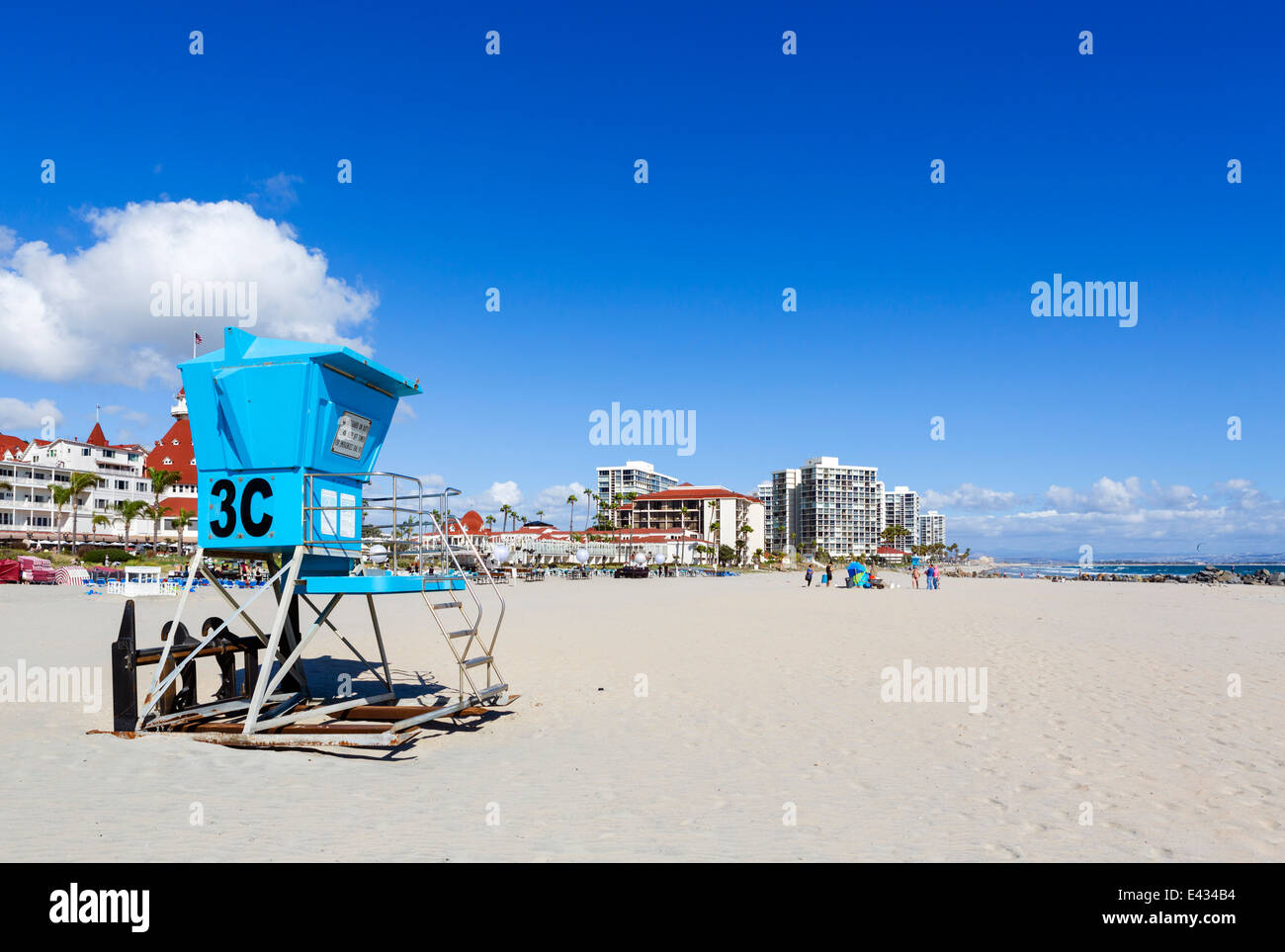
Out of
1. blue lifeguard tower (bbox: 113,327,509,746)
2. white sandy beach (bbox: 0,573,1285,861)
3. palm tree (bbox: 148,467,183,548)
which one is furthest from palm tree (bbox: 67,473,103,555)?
blue lifeguard tower (bbox: 113,327,509,746)

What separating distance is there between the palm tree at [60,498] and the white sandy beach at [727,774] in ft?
223

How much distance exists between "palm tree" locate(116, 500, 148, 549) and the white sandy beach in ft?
217

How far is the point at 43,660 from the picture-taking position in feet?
50.5

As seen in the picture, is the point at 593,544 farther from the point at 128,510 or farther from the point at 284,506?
the point at 284,506

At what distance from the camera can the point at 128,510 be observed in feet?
239

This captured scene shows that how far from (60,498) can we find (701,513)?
112612 mm

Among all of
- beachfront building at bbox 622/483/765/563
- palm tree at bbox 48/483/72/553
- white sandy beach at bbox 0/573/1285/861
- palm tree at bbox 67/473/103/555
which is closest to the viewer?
white sandy beach at bbox 0/573/1285/861

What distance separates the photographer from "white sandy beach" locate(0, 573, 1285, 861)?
18.7ft

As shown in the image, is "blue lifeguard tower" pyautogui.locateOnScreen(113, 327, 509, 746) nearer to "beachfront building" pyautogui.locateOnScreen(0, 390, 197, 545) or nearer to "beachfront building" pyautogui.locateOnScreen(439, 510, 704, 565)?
"beachfront building" pyautogui.locateOnScreen(0, 390, 197, 545)

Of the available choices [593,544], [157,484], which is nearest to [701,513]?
[593,544]
